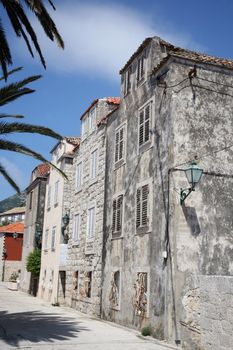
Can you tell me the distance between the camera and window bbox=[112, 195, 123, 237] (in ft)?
61.5

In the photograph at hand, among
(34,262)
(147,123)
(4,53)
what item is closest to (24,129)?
(4,53)

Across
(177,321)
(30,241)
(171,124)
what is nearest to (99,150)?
(171,124)

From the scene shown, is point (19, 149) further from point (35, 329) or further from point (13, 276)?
point (13, 276)

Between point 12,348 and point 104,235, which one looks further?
point 104,235

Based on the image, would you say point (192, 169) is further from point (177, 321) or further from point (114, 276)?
point (114, 276)

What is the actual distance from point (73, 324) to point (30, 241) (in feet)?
72.9

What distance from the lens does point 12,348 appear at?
38.0 ft

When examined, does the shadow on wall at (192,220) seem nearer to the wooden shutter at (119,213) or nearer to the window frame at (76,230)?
the wooden shutter at (119,213)

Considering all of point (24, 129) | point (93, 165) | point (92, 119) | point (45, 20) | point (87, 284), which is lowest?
point (87, 284)

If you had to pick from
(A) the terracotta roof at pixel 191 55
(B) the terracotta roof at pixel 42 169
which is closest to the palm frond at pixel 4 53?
(A) the terracotta roof at pixel 191 55

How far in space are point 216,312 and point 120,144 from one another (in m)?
10.2

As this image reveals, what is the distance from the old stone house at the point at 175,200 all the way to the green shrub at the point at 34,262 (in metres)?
17.0

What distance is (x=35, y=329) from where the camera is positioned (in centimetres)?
1519

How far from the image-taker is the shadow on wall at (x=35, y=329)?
13152 mm
